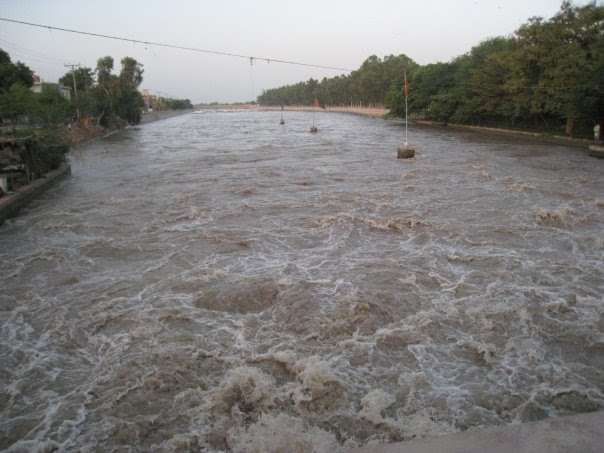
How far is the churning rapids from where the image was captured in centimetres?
438

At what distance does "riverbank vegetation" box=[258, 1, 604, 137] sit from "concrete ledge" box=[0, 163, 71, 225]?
18398mm

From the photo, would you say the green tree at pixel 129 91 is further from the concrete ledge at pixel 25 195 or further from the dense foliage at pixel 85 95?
the concrete ledge at pixel 25 195

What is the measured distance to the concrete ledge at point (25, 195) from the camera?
12.7 m

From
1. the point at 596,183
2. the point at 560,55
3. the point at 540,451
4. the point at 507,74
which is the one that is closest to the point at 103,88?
the point at 507,74

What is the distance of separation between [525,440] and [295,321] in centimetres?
387

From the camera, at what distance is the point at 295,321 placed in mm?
6254

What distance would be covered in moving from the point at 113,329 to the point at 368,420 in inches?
143

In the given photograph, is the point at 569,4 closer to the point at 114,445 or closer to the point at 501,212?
the point at 501,212

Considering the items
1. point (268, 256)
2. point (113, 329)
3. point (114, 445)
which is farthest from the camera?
point (268, 256)

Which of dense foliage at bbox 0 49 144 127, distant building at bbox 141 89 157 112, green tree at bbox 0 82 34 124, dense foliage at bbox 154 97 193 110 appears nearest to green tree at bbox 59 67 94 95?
dense foliage at bbox 0 49 144 127

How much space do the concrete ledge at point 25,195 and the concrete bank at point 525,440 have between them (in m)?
12.8

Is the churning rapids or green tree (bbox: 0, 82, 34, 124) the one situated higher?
green tree (bbox: 0, 82, 34, 124)

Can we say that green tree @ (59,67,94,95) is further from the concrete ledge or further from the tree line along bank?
the concrete ledge

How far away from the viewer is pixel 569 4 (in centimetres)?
2738
